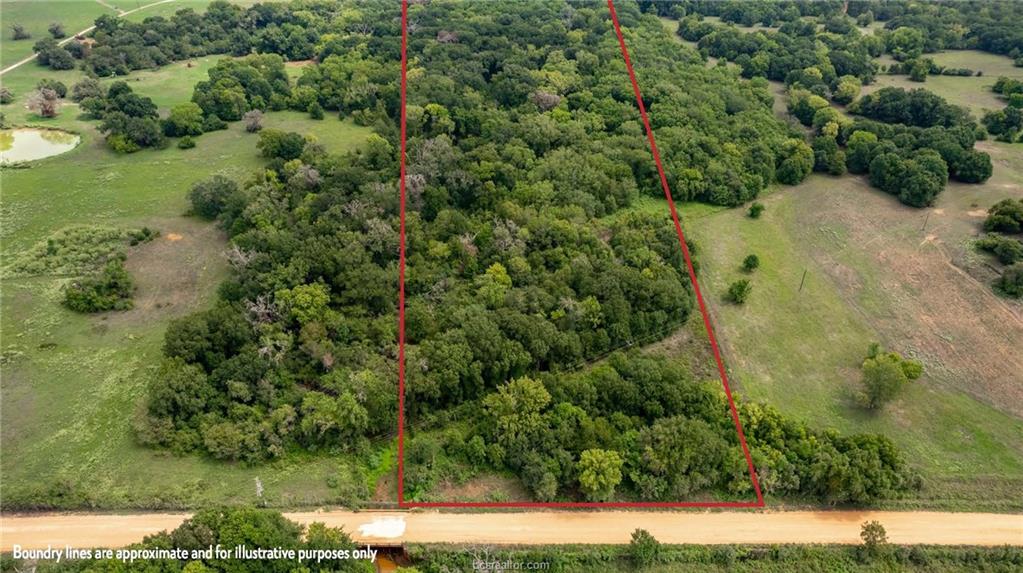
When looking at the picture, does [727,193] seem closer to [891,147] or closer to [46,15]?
[891,147]

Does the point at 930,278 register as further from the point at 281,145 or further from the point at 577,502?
the point at 281,145

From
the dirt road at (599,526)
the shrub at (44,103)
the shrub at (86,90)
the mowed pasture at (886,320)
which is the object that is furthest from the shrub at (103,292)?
the mowed pasture at (886,320)

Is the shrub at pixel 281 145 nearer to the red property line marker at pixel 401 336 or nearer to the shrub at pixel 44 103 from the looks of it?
the red property line marker at pixel 401 336

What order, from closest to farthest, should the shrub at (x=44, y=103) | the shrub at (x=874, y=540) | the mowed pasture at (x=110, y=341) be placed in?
1. the shrub at (x=874, y=540)
2. the mowed pasture at (x=110, y=341)
3. the shrub at (x=44, y=103)

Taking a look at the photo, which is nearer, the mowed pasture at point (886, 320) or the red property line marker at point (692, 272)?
the red property line marker at point (692, 272)

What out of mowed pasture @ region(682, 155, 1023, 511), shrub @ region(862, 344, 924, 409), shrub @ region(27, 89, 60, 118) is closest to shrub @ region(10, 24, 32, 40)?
shrub @ region(27, 89, 60, 118)
